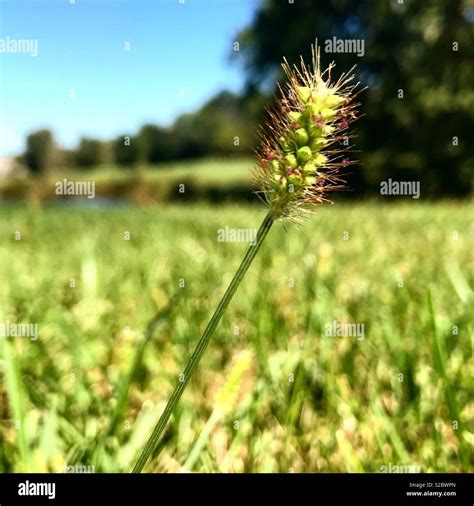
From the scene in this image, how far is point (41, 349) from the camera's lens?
176cm

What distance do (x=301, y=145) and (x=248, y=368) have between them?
114 centimetres

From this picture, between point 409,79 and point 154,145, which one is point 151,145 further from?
point 409,79

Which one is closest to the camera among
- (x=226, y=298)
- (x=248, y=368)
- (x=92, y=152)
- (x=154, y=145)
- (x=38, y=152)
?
(x=226, y=298)

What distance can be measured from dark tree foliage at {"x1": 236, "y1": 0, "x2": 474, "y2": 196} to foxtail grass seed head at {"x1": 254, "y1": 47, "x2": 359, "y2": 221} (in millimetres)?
18290

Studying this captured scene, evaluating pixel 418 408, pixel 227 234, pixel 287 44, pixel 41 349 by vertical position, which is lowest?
pixel 418 408

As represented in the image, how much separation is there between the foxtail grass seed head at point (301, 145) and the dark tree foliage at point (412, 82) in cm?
1829


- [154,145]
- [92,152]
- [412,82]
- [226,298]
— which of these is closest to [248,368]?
[226,298]

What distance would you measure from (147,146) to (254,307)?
161 feet

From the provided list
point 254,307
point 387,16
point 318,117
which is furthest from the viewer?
point 387,16

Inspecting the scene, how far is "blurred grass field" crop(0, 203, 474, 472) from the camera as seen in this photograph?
47.6 inches

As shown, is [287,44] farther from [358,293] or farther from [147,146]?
[147,146]

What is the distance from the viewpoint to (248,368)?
1635 millimetres

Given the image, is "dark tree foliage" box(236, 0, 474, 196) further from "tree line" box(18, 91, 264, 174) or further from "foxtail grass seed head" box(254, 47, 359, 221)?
"tree line" box(18, 91, 264, 174)
